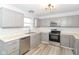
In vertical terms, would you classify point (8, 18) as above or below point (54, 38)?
above

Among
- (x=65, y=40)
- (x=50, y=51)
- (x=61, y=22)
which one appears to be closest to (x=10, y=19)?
(x=50, y=51)

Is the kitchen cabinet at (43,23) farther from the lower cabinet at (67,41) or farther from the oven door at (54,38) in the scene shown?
the lower cabinet at (67,41)

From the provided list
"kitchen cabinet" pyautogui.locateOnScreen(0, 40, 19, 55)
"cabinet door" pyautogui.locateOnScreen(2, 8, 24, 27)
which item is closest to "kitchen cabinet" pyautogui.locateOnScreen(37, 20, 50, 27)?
"cabinet door" pyautogui.locateOnScreen(2, 8, 24, 27)

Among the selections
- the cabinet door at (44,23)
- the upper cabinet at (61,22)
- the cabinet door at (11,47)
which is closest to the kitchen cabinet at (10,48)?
the cabinet door at (11,47)

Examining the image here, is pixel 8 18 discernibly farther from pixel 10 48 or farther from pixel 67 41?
pixel 67 41

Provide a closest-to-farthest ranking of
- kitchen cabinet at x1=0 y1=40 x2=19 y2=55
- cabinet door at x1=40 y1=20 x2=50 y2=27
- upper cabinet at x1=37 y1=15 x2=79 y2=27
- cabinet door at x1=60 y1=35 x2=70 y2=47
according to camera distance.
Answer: kitchen cabinet at x1=0 y1=40 x2=19 y2=55
cabinet door at x1=60 y1=35 x2=70 y2=47
upper cabinet at x1=37 y1=15 x2=79 y2=27
cabinet door at x1=40 y1=20 x2=50 y2=27

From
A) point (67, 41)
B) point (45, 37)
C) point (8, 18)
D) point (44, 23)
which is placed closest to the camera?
point (8, 18)

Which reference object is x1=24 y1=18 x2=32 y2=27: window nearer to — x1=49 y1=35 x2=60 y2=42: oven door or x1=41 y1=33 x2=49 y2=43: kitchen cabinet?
x1=41 y1=33 x2=49 y2=43: kitchen cabinet

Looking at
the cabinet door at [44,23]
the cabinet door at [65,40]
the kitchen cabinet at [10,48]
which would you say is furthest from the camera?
the cabinet door at [44,23]

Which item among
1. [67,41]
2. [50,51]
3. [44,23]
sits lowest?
[50,51]

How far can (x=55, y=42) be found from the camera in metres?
5.06

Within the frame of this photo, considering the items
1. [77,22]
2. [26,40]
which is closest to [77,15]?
[77,22]
